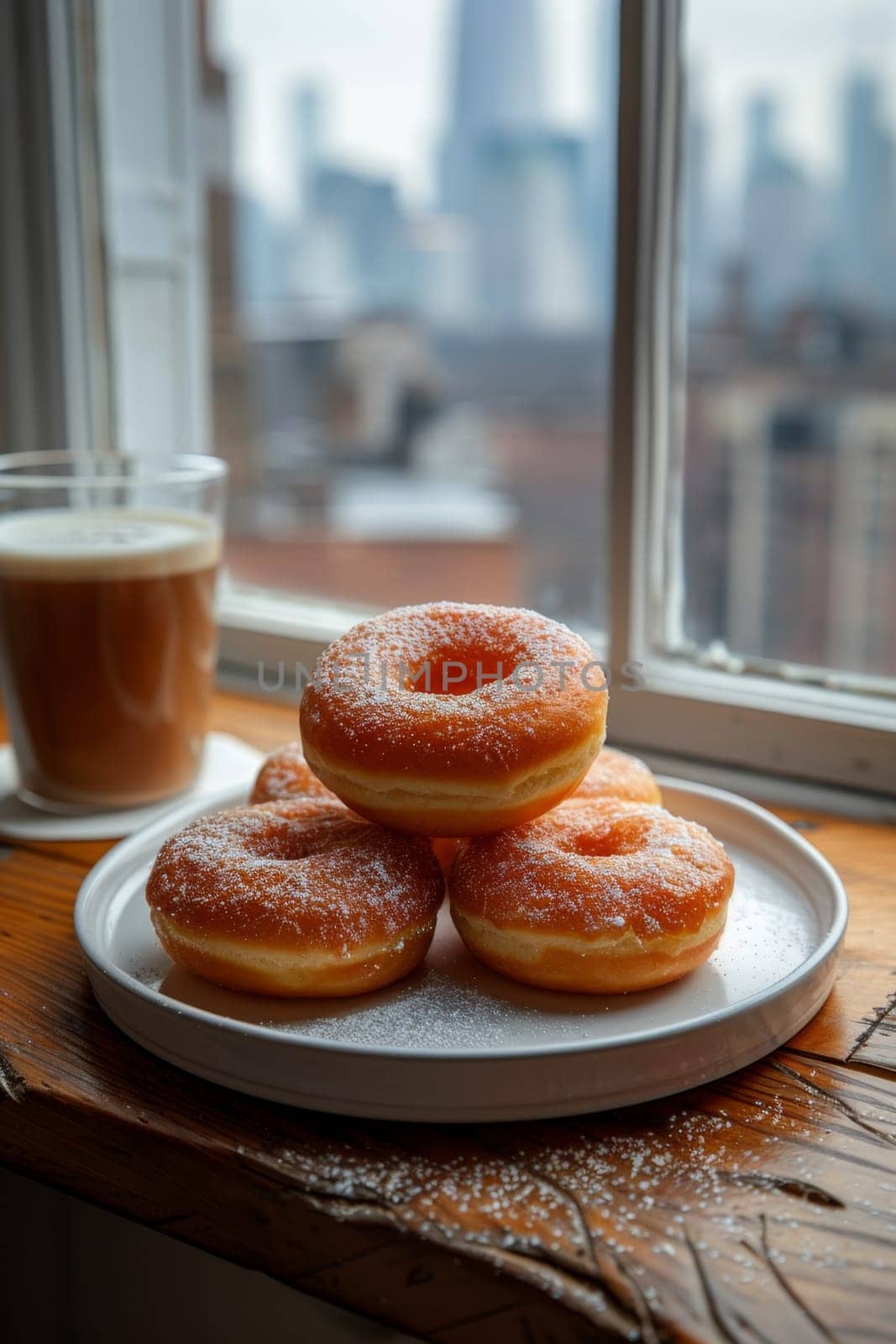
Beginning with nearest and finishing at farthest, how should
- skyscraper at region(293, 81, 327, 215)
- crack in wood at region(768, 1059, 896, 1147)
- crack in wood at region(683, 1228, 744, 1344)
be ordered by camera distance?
crack in wood at region(683, 1228, 744, 1344), crack in wood at region(768, 1059, 896, 1147), skyscraper at region(293, 81, 327, 215)

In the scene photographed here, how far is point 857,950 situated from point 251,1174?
0.38 m

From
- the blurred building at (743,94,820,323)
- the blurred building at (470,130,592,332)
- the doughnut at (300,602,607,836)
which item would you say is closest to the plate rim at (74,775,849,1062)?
the doughnut at (300,602,607,836)

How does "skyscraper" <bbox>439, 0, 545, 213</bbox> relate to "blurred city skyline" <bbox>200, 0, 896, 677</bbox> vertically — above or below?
above

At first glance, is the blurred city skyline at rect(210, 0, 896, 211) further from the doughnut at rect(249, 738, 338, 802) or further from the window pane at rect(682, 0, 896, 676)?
the doughnut at rect(249, 738, 338, 802)

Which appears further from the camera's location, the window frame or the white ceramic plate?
the window frame

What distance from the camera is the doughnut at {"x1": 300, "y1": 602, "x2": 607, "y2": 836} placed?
0.60 m

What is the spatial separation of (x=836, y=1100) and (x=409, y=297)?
673 cm

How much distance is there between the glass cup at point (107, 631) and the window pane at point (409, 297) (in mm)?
2041

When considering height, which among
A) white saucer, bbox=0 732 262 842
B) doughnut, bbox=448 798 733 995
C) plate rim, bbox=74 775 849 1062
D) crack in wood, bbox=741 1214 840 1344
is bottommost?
crack in wood, bbox=741 1214 840 1344

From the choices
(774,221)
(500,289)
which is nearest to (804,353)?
(774,221)

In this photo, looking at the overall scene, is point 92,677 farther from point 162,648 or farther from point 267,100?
point 267,100

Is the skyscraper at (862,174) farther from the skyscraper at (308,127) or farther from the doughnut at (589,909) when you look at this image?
the doughnut at (589,909)

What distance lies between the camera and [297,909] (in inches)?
22.6

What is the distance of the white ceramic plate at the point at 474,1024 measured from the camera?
511mm
